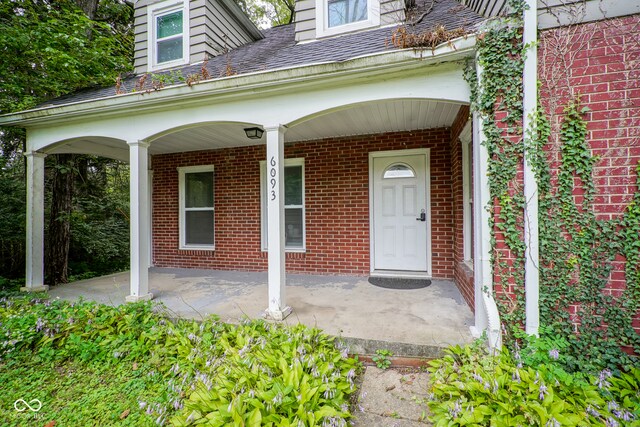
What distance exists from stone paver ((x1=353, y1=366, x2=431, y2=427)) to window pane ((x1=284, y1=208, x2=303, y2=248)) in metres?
3.32

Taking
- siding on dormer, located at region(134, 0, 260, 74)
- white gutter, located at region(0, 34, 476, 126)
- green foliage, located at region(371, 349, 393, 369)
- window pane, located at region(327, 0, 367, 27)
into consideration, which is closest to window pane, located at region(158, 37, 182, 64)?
siding on dormer, located at region(134, 0, 260, 74)

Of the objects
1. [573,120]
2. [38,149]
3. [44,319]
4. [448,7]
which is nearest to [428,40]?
[573,120]

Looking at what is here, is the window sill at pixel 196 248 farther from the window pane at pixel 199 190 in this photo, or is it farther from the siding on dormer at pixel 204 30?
the siding on dormer at pixel 204 30

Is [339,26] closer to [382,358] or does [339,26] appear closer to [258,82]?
[258,82]

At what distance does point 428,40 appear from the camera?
8.61 feet

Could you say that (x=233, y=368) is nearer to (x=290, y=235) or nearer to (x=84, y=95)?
(x=290, y=235)

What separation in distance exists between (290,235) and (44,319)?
3.53m

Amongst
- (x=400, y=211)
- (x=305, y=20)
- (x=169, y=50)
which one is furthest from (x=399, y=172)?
(x=169, y=50)

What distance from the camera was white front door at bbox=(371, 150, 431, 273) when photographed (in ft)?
16.0

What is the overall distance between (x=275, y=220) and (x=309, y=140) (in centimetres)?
263

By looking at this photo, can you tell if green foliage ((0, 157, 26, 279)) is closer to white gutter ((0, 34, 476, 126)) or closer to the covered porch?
the covered porch

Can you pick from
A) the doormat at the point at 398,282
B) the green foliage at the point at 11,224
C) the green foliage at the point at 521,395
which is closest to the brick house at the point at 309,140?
the doormat at the point at 398,282

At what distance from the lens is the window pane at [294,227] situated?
5637 mm

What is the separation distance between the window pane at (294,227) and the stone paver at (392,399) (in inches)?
131
